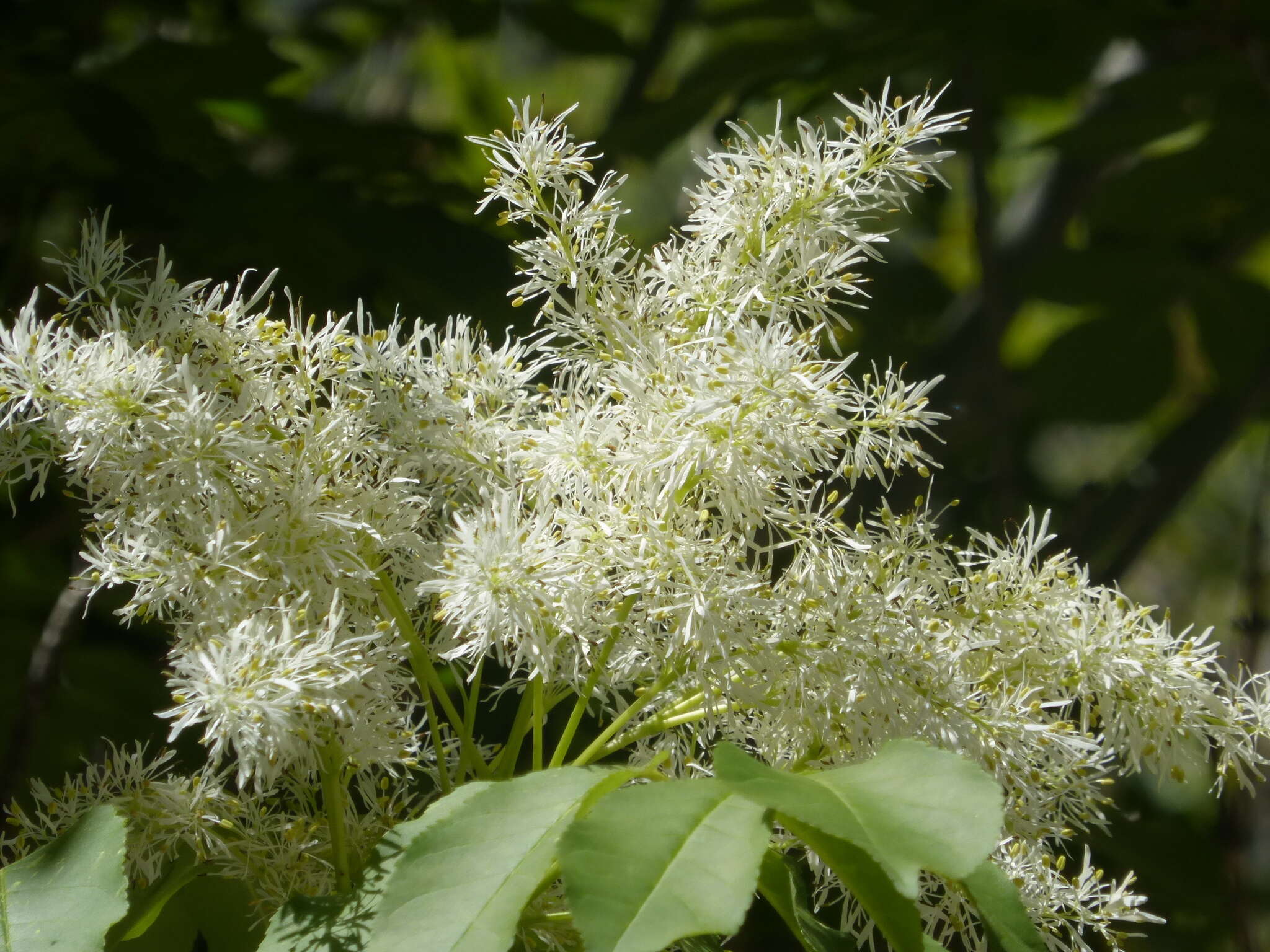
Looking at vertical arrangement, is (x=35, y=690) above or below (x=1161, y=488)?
above

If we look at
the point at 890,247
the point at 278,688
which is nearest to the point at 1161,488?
the point at 890,247

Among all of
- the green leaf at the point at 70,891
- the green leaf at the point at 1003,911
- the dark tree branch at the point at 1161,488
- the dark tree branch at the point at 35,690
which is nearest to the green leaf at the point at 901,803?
the green leaf at the point at 1003,911

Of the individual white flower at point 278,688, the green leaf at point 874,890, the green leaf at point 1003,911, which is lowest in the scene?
the green leaf at point 1003,911

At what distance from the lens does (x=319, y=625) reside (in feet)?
3.68

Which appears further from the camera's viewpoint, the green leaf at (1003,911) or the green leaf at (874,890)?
the green leaf at (1003,911)

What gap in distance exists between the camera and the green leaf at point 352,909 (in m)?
1.03

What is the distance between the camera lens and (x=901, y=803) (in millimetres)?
968

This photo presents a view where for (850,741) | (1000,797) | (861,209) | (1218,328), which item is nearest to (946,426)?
(1218,328)

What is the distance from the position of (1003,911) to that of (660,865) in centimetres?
37

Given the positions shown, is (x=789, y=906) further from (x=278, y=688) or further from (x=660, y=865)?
(x=278, y=688)

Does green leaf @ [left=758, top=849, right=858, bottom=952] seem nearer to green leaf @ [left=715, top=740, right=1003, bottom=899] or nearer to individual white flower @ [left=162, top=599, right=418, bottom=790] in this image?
green leaf @ [left=715, top=740, right=1003, bottom=899]

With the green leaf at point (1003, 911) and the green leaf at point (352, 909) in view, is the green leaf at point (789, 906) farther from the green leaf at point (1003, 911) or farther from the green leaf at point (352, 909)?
the green leaf at point (352, 909)

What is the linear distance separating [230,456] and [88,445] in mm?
138

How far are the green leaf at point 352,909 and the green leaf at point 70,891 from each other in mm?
150
